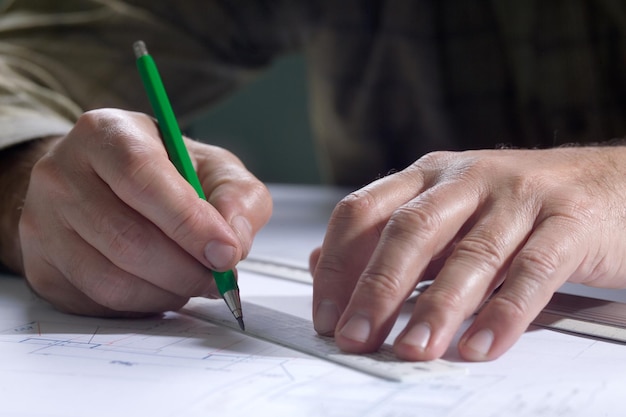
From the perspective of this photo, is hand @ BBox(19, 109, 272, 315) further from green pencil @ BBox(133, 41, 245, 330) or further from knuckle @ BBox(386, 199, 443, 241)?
knuckle @ BBox(386, 199, 443, 241)

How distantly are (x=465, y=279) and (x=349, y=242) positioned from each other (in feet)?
0.33

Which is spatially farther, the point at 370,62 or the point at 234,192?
the point at 370,62

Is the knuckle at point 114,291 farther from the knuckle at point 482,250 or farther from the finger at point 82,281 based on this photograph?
the knuckle at point 482,250

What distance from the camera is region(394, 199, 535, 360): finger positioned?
44cm

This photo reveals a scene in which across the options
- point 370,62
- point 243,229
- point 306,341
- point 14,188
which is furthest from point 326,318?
point 370,62

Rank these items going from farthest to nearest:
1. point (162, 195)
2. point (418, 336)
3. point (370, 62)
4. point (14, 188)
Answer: point (370, 62) < point (14, 188) < point (162, 195) < point (418, 336)

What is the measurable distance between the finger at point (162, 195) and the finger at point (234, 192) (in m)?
0.05

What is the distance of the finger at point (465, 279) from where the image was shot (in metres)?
0.44

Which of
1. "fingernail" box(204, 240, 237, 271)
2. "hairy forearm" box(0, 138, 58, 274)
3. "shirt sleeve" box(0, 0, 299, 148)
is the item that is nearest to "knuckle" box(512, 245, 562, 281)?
"fingernail" box(204, 240, 237, 271)

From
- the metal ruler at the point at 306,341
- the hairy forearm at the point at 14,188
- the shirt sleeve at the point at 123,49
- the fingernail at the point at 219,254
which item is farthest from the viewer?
the shirt sleeve at the point at 123,49

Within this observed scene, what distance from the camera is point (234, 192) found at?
0.63 meters

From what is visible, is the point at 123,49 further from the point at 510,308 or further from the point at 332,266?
the point at 510,308

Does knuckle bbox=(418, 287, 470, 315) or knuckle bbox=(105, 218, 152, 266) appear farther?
knuckle bbox=(105, 218, 152, 266)

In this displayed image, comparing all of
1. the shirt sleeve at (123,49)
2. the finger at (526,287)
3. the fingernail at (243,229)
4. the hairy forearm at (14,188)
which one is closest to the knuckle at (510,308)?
the finger at (526,287)
